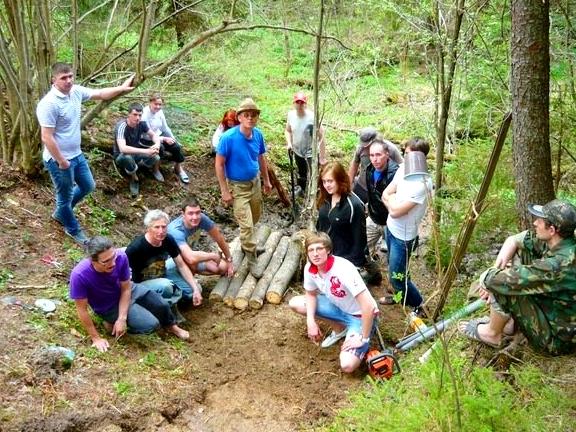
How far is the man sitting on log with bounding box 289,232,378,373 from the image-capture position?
4840 mm

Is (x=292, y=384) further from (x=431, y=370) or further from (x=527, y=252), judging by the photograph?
(x=527, y=252)

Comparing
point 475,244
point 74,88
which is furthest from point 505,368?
point 74,88

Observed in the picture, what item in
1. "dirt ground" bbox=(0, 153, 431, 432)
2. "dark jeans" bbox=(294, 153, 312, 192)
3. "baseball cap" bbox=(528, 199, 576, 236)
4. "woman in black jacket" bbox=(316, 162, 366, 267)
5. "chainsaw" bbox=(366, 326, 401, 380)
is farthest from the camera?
"dark jeans" bbox=(294, 153, 312, 192)

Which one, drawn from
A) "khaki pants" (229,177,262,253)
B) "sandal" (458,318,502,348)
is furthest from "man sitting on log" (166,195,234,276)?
"sandal" (458,318,502,348)

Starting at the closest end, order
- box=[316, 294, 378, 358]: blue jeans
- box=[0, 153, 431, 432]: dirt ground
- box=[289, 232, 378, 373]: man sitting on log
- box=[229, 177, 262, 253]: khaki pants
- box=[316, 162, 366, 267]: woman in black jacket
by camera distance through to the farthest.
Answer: box=[0, 153, 431, 432]: dirt ground → box=[289, 232, 378, 373]: man sitting on log → box=[316, 294, 378, 358]: blue jeans → box=[316, 162, 366, 267]: woman in black jacket → box=[229, 177, 262, 253]: khaki pants

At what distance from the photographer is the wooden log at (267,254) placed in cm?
653

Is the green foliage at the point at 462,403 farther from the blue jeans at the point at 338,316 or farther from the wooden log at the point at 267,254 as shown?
the wooden log at the point at 267,254

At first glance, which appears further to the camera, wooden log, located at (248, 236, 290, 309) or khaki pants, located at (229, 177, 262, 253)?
khaki pants, located at (229, 177, 262, 253)

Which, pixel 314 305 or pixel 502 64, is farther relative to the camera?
pixel 502 64

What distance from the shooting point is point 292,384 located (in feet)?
16.2

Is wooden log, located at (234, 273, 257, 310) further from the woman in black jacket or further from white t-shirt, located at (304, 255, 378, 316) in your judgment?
white t-shirt, located at (304, 255, 378, 316)

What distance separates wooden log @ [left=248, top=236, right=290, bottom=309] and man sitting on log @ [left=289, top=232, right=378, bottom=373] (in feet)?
2.79

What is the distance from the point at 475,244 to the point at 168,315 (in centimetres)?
→ 359

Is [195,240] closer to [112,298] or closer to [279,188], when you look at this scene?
[112,298]
